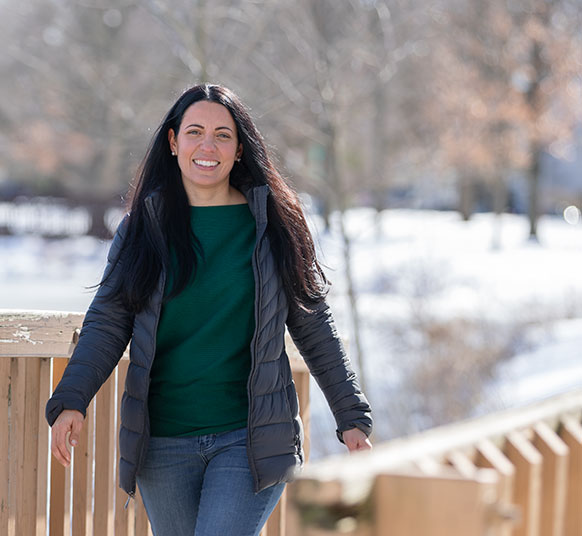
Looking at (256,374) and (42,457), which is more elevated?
(256,374)

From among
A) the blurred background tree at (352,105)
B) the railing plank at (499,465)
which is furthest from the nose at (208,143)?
the blurred background tree at (352,105)

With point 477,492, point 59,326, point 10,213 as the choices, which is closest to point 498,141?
point 10,213

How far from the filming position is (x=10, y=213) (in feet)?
92.5

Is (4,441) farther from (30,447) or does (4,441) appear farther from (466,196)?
(466,196)

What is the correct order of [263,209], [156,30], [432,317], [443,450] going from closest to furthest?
[443,450] → [263,209] → [432,317] → [156,30]

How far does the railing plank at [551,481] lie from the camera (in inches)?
70.0

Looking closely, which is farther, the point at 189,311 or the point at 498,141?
the point at 498,141

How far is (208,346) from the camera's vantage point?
2855mm

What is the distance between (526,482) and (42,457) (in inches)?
84.8

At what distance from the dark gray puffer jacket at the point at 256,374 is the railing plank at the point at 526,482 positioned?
1.21 m

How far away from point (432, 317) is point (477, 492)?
46.7 ft

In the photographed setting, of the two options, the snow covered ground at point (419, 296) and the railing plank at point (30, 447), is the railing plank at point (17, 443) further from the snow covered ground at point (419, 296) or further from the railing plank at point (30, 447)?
the snow covered ground at point (419, 296)

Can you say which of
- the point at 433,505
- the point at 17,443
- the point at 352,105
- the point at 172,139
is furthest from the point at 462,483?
the point at 352,105

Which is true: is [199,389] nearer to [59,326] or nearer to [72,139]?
[59,326]
